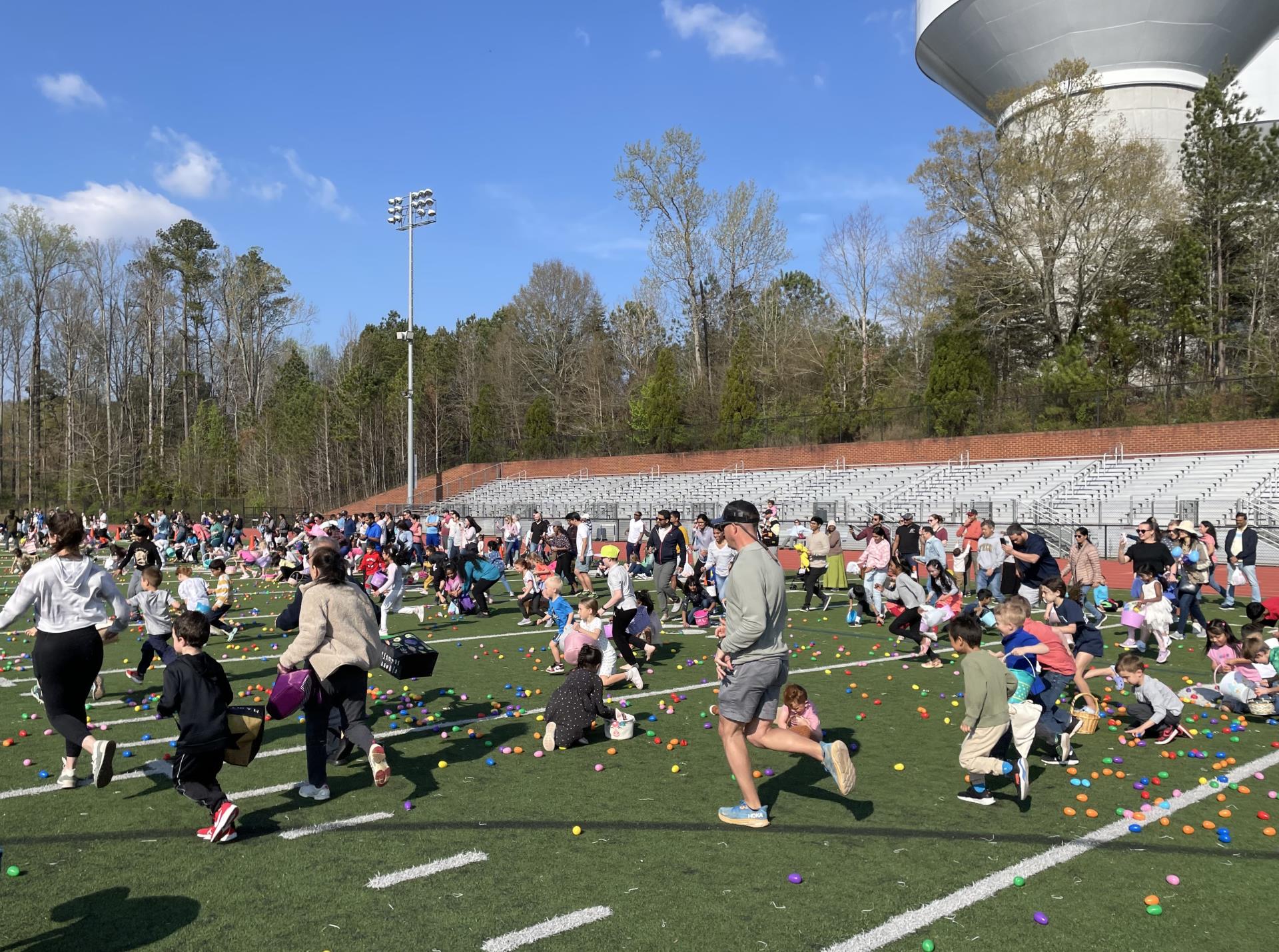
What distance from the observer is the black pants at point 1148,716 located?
8164mm

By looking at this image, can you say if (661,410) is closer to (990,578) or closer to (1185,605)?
(990,578)

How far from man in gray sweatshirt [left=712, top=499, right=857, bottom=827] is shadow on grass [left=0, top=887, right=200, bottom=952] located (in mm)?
2902

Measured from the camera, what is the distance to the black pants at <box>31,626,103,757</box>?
6289mm

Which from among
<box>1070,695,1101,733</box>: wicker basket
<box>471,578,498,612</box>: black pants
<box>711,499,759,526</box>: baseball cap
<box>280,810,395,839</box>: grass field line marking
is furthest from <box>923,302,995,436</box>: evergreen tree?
<box>280,810,395,839</box>: grass field line marking

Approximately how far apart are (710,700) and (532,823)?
3928mm

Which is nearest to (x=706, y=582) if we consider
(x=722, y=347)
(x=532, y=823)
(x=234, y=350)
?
(x=532, y=823)

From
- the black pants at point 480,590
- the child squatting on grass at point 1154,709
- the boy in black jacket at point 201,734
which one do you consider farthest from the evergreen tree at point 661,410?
the boy in black jacket at point 201,734

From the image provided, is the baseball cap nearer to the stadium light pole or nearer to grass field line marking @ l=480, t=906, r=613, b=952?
grass field line marking @ l=480, t=906, r=613, b=952

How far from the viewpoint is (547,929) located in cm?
455

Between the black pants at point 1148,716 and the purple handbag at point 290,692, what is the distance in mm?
6556

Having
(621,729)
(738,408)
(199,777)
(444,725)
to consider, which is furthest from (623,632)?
(738,408)

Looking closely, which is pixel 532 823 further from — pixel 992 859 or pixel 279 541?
pixel 279 541

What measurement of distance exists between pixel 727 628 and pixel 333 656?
8.05 ft

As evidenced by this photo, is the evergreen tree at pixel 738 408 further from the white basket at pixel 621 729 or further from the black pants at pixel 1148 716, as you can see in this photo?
the white basket at pixel 621 729
